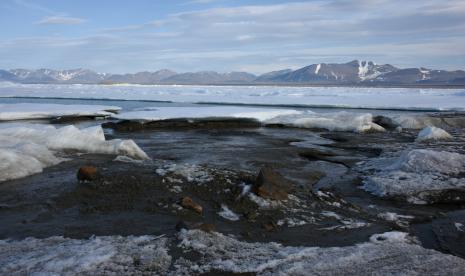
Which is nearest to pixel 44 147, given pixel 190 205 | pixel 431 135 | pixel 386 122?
pixel 190 205

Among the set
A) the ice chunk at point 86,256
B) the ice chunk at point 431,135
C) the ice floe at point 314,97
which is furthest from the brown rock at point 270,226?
the ice floe at point 314,97

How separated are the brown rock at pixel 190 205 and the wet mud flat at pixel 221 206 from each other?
12mm

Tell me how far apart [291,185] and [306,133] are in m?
8.51

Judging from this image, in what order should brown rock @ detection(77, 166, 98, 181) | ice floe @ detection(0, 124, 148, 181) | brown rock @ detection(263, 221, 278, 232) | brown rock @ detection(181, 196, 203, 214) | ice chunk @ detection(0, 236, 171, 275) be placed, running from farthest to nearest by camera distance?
ice floe @ detection(0, 124, 148, 181), brown rock @ detection(77, 166, 98, 181), brown rock @ detection(181, 196, 203, 214), brown rock @ detection(263, 221, 278, 232), ice chunk @ detection(0, 236, 171, 275)

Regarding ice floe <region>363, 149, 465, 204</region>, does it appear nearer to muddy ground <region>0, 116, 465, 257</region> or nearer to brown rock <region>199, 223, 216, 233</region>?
muddy ground <region>0, 116, 465, 257</region>

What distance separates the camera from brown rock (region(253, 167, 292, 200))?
636 cm

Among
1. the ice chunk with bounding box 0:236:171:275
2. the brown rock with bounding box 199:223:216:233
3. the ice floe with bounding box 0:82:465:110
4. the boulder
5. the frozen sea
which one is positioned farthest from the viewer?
the ice floe with bounding box 0:82:465:110

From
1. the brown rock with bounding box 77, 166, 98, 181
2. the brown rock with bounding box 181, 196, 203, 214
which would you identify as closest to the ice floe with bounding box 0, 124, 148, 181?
the brown rock with bounding box 77, 166, 98, 181

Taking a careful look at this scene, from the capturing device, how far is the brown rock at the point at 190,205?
5951 millimetres

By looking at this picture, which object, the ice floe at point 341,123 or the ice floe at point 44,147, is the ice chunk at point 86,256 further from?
the ice floe at point 341,123

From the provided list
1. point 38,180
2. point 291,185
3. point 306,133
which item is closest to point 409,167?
point 291,185

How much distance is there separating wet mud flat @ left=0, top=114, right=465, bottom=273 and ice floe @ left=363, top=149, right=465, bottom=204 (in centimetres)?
16

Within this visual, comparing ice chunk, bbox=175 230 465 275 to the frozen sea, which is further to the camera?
the frozen sea

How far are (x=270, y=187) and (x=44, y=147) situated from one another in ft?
16.2
